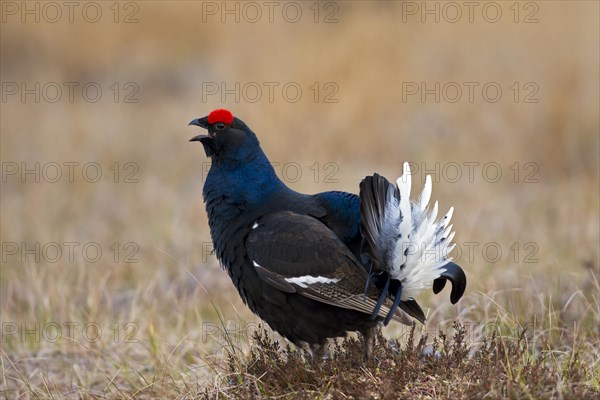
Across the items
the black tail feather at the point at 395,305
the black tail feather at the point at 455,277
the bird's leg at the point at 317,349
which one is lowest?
the bird's leg at the point at 317,349

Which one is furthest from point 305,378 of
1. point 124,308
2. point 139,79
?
point 139,79

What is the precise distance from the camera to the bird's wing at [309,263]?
343cm

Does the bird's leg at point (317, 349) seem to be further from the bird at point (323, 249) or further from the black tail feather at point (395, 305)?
the black tail feather at point (395, 305)

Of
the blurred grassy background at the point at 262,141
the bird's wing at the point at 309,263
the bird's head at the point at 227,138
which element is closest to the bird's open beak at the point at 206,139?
the bird's head at the point at 227,138

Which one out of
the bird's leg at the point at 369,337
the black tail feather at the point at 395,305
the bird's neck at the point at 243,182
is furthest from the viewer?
the bird's neck at the point at 243,182

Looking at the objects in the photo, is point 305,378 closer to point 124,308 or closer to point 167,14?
point 124,308

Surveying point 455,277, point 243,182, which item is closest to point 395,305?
point 455,277

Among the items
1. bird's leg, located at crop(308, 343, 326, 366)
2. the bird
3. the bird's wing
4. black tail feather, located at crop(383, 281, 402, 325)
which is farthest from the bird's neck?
black tail feather, located at crop(383, 281, 402, 325)

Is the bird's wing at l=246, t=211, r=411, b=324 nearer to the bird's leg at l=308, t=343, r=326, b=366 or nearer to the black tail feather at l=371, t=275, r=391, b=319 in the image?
the black tail feather at l=371, t=275, r=391, b=319

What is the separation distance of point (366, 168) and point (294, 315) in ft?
15.7

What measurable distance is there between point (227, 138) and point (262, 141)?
4568mm

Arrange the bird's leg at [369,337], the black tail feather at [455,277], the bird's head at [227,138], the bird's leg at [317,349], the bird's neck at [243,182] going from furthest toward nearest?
the bird's head at [227,138], the bird's neck at [243,182], the bird's leg at [317,349], the bird's leg at [369,337], the black tail feather at [455,277]

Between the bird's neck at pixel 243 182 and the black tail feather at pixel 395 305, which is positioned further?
the bird's neck at pixel 243 182

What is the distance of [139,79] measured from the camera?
10.9 m
